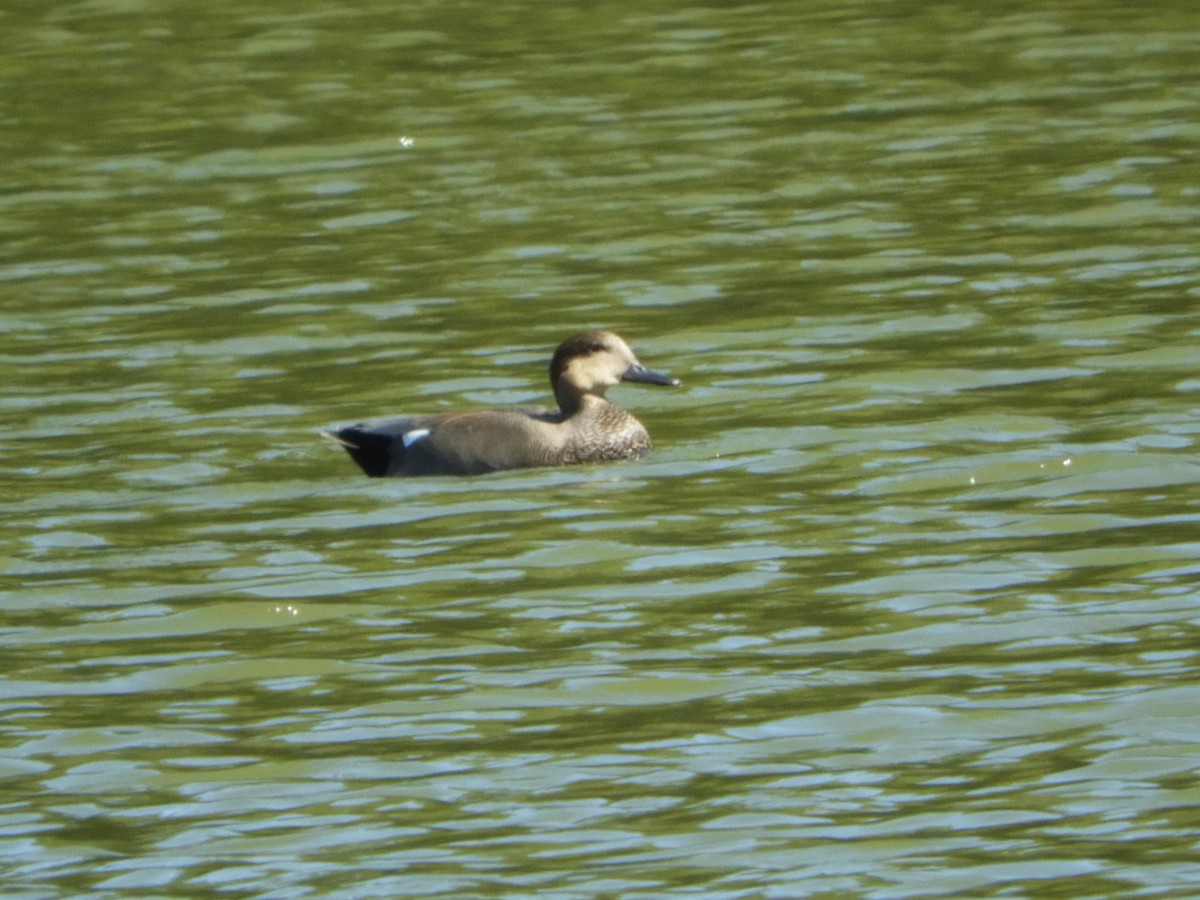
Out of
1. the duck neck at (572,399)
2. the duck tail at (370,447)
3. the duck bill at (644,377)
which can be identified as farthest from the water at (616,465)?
the duck neck at (572,399)

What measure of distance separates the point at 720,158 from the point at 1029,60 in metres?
2.62

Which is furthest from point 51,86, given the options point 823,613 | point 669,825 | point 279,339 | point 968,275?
point 669,825

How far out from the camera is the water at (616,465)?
736 centimetres

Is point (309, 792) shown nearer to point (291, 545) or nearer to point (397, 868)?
point (397, 868)

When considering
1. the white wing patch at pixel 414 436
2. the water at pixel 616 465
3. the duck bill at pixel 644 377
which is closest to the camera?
the water at pixel 616 465

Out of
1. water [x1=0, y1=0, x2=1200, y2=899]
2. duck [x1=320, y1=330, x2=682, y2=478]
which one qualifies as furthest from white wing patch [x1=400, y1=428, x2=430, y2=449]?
water [x1=0, y1=0, x2=1200, y2=899]

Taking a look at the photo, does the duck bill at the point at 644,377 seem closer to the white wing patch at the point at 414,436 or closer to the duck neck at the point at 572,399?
the duck neck at the point at 572,399

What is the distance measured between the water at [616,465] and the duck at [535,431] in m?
0.11

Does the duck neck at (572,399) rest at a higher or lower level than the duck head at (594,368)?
lower

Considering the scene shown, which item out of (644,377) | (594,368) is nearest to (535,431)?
(594,368)

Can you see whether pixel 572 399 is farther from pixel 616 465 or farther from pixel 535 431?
pixel 616 465

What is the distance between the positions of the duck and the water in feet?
0.36

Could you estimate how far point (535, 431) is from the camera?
11594 millimetres

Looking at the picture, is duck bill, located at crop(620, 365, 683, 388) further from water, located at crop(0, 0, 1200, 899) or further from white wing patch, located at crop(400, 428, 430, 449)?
white wing patch, located at crop(400, 428, 430, 449)
